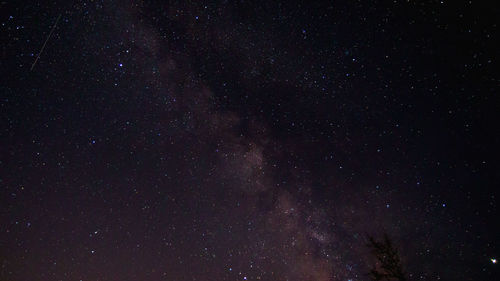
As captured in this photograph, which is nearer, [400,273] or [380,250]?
[400,273]

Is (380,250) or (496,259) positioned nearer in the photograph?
(380,250)

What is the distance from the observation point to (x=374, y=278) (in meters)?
8.97

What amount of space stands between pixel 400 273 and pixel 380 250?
41.5 inches

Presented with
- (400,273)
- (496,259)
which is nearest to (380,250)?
(400,273)

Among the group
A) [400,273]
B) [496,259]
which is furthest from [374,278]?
[496,259]

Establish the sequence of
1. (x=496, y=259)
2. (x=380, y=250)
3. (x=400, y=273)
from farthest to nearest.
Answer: (x=496, y=259)
(x=380, y=250)
(x=400, y=273)

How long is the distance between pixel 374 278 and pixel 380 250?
1059mm

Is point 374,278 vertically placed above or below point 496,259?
below

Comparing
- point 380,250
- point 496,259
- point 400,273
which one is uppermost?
point 496,259

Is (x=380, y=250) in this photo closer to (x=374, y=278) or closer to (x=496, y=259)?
(x=374, y=278)

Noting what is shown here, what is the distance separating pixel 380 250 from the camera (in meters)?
9.45

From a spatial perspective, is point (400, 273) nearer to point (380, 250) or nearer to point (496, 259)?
point (380, 250)

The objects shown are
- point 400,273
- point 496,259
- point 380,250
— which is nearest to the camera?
point 400,273

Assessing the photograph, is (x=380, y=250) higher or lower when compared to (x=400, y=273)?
higher
